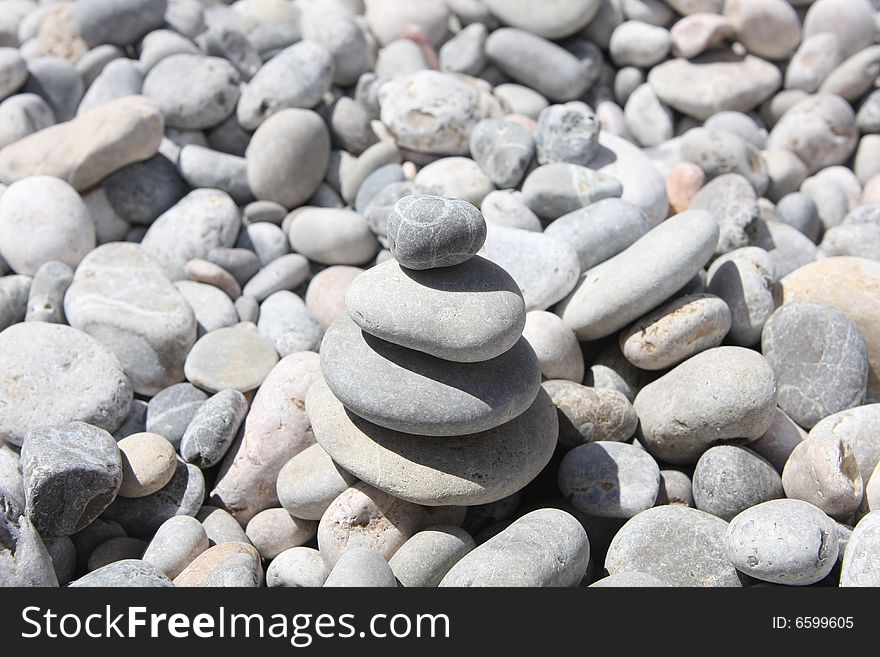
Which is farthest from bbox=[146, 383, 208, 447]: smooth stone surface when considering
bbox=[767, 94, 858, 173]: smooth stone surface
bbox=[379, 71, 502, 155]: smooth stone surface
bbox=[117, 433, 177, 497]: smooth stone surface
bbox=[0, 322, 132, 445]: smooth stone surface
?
bbox=[767, 94, 858, 173]: smooth stone surface

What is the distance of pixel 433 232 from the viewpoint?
2559 mm

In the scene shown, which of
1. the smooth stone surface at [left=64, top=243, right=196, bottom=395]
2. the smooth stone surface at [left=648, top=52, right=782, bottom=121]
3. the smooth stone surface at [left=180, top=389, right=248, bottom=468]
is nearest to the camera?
the smooth stone surface at [left=180, top=389, right=248, bottom=468]

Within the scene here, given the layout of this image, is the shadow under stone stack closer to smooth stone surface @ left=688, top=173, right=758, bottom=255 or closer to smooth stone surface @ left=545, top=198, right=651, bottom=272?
smooth stone surface @ left=545, top=198, right=651, bottom=272

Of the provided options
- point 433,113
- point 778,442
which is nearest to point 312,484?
point 778,442

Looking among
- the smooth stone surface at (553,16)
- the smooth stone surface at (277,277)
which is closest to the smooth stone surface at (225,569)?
the smooth stone surface at (277,277)

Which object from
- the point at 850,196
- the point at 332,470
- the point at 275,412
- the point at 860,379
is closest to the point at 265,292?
the point at 275,412

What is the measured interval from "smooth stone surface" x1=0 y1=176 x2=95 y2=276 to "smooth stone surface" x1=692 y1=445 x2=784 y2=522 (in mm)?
3251

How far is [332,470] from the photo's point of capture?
9.93 feet

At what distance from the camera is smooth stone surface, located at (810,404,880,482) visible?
311 centimetres

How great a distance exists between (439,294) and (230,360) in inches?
54.1

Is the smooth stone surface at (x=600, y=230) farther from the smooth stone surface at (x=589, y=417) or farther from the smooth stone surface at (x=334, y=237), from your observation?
the smooth stone surface at (x=334, y=237)

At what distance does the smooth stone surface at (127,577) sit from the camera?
98.1 inches

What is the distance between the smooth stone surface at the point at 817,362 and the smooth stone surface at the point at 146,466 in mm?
2539
